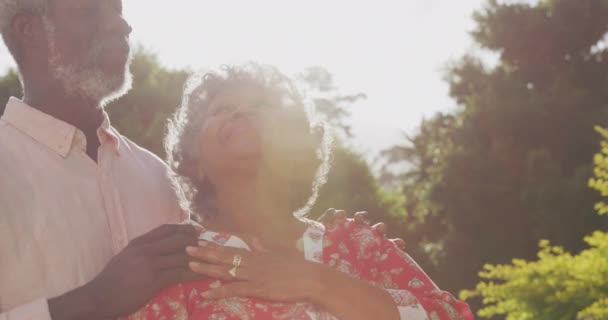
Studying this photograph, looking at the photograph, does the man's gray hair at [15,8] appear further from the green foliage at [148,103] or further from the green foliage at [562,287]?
the green foliage at [148,103]

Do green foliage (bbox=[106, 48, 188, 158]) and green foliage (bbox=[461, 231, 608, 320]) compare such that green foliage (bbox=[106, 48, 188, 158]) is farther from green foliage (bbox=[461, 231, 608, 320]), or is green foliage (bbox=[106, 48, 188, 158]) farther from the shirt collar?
the shirt collar

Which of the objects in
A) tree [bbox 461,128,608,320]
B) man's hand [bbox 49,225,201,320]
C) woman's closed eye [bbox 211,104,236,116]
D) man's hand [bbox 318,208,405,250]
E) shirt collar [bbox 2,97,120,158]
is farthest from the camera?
tree [bbox 461,128,608,320]

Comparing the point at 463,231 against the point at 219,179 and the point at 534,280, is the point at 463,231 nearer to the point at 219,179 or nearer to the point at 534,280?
the point at 534,280

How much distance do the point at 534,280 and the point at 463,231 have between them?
10222 millimetres

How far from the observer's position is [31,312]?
2.36m

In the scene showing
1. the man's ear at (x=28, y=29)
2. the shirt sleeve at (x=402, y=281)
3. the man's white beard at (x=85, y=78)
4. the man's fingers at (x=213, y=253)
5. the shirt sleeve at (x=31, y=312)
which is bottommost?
the shirt sleeve at (x=31, y=312)

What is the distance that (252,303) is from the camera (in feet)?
7.78

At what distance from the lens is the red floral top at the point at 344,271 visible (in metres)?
2.34

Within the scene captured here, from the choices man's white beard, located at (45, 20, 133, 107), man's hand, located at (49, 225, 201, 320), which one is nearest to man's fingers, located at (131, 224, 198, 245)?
man's hand, located at (49, 225, 201, 320)

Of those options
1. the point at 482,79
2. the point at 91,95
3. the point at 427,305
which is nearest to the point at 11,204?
the point at 91,95

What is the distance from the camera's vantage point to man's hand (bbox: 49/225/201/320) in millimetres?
2238

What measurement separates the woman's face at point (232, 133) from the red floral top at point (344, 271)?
248 millimetres

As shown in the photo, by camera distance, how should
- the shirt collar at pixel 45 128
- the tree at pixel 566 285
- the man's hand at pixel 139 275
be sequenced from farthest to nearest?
1. the tree at pixel 566 285
2. the shirt collar at pixel 45 128
3. the man's hand at pixel 139 275

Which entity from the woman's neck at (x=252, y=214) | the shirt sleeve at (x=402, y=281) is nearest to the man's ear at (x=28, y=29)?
the woman's neck at (x=252, y=214)
